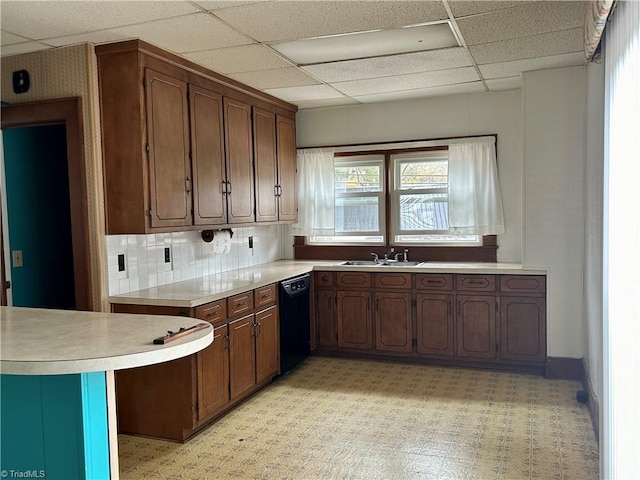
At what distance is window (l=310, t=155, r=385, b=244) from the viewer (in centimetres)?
539

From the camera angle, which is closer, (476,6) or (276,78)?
(476,6)

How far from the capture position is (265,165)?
4.82m

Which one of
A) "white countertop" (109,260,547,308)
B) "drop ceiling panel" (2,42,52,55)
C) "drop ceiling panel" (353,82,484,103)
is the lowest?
"white countertop" (109,260,547,308)

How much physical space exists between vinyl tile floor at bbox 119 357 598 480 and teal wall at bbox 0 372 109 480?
2.79 ft

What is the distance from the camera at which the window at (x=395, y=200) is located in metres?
5.16

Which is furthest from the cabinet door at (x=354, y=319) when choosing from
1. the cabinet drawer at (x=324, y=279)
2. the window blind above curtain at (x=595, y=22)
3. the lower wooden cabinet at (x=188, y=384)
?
the window blind above curtain at (x=595, y=22)

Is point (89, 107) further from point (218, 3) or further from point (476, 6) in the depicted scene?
point (476, 6)

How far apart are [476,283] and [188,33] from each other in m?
2.98

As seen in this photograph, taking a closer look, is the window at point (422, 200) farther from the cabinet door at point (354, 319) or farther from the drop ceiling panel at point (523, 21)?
the drop ceiling panel at point (523, 21)

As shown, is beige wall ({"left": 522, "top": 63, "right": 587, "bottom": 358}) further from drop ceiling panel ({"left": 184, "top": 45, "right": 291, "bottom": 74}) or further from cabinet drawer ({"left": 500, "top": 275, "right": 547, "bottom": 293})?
drop ceiling panel ({"left": 184, "top": 45, "right": 291, "bottom": 74})

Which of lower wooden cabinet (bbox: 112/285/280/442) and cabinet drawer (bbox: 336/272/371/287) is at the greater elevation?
cabinet drawer (bbox: 336/272/371/287)

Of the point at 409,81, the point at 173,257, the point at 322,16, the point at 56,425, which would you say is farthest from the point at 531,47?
the point at 56,425

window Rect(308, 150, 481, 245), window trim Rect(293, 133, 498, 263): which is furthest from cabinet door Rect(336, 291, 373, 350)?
window Rect(308, 150, 481, 245)

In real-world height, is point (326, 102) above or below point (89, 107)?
above
